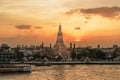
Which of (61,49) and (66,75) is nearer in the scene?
(66,75)

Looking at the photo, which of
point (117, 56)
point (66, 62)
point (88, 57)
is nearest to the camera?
point (66, 62)

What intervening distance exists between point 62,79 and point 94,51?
97.7m

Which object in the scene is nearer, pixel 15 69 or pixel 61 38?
pixel 15 69

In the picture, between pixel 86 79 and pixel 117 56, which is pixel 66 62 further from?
pixel 86 79

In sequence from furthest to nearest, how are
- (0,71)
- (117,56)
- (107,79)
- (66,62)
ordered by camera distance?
1. (117,56)
2. (66,62)
3. (0,71)
4. (107,79)

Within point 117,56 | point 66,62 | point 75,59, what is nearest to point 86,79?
point 66,62

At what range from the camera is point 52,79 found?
6494 cm

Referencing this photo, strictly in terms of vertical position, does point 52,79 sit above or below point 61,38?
below

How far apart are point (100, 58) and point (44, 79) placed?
308 ft

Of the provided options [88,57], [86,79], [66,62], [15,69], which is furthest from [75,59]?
[86,79]

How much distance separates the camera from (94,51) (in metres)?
162

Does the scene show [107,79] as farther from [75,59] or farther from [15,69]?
[75,59]

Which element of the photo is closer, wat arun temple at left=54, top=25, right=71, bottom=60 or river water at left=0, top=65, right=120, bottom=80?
river water at left=0, top=65, right=120, bottom=80

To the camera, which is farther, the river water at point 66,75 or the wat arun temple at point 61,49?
the wat arun temple at point 61,49
